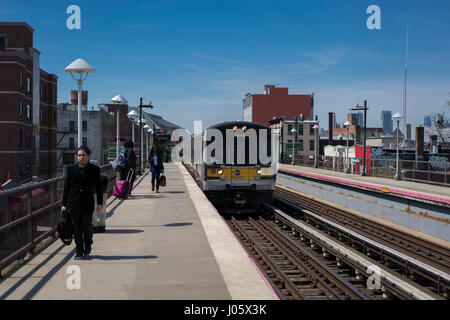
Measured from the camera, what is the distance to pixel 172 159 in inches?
2825

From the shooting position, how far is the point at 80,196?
6934mm

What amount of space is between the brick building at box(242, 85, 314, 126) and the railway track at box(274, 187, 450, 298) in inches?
3572

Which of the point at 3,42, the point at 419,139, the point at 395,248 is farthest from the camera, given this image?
the point at 419,139

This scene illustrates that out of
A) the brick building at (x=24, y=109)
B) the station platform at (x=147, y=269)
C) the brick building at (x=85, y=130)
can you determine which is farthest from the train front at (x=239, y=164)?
the brick building at (x=85, y=130)

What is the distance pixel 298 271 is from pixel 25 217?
501 centimetres

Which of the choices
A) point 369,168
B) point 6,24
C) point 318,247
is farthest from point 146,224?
point 6,24

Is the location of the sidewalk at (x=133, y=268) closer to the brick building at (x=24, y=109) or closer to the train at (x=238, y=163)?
the train at (x=238, y=163)

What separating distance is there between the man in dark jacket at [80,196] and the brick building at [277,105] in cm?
10018

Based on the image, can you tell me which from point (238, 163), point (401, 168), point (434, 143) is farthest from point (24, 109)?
point (434, 143)

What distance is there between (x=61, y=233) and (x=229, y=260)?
2623 millimetres

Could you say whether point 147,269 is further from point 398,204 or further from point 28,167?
point 28,167

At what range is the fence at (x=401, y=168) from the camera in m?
19.9

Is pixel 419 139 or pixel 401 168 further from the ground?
pixel 419 139
